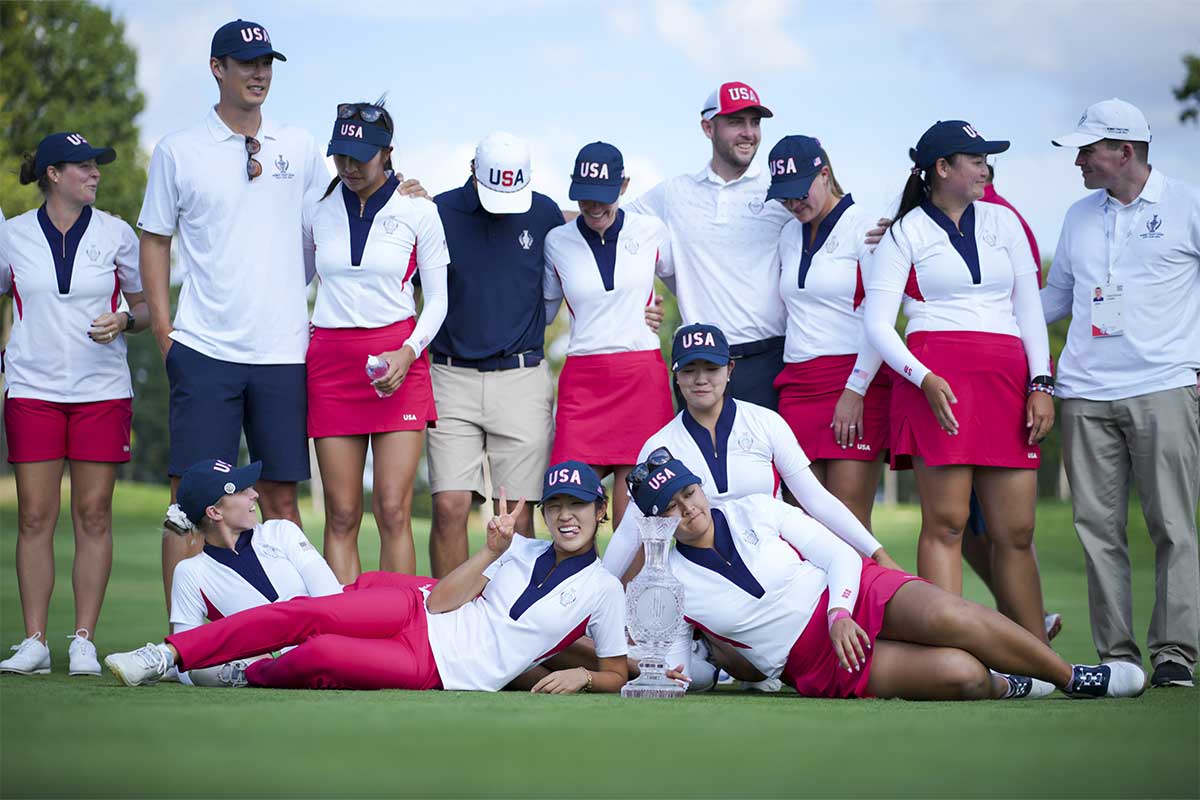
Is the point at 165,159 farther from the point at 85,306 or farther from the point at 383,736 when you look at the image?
the point at 383,736

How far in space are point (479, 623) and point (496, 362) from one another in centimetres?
180

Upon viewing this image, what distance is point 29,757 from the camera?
3.84m

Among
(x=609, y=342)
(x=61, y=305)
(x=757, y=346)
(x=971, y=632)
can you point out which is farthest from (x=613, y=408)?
(x=61, y=305)

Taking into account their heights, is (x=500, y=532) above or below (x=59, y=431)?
below

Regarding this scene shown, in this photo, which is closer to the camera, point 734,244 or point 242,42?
point 242,42

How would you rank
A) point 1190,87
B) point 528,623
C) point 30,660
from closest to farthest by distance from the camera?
point 528,623 < point 30,660 < point 1190,87

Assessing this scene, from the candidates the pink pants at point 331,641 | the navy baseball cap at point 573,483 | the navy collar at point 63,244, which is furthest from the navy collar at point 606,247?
the navy collar at point 63,244

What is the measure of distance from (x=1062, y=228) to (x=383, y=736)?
463cm

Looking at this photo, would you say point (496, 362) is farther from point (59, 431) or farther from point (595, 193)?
point (59, 431)

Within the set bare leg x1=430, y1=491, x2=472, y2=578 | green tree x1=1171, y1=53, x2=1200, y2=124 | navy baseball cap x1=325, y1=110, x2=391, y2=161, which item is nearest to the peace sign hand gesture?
bare leg x1=430, y1=491, x2=472, y2=578

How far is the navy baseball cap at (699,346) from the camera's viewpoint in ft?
20.1

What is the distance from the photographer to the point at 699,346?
6.17 metres

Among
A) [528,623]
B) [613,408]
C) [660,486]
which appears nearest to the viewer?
[660,486]

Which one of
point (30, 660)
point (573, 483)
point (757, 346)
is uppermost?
point (757, 346)
